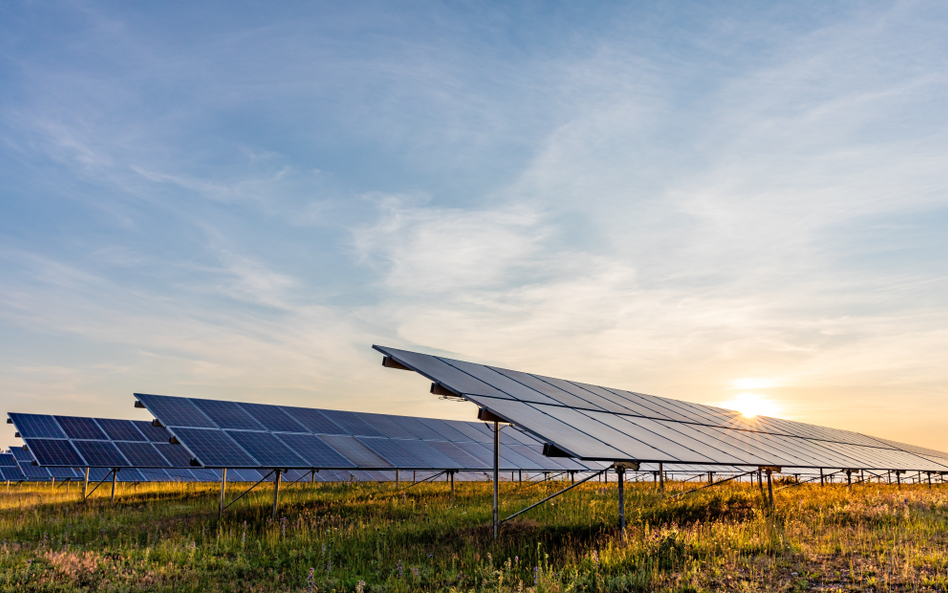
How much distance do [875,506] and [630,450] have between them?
9142 mm

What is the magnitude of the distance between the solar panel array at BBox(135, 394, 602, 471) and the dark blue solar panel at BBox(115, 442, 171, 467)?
6.30 m

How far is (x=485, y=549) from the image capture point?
13.3m

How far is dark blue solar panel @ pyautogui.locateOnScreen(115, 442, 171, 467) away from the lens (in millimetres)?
28897

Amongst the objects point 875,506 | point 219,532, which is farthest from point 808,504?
point 219,532

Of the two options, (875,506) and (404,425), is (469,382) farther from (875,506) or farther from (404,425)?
(404,425)

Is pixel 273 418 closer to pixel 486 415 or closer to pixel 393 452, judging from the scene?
pixel 393 452

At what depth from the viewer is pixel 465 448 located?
1182 inches

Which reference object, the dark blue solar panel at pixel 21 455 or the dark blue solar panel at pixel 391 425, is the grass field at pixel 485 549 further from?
the dark blue solar panel at pixel 21 455

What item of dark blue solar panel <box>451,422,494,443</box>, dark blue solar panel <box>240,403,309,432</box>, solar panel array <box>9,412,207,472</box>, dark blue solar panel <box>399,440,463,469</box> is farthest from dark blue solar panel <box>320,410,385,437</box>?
solar panel array <box>9,412,207,472</box>

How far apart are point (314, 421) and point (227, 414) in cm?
387

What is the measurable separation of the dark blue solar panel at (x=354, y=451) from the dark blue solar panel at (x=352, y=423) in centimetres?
169

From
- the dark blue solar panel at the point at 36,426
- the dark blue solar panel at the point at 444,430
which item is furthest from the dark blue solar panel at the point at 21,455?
the dark blue solar panel at the point at 444,430

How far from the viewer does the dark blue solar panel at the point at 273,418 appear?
79.6 feet

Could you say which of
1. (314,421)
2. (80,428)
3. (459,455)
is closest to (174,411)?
(314,421)
